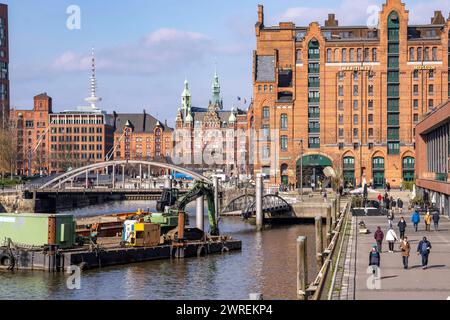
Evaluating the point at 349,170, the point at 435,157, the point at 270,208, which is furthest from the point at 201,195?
the point at 349,170

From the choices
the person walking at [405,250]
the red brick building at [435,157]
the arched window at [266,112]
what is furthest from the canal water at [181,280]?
the arched window at [266,112]

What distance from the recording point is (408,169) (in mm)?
125312

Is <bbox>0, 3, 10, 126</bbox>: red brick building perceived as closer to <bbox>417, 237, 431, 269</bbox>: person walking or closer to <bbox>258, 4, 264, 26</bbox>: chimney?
<bbox>258, 4, 264, 26</bbox>: chimney

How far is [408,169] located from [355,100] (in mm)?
12096

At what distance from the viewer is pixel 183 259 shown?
60219 mm

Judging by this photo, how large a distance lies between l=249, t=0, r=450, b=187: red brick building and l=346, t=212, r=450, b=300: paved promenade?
73.0 metres

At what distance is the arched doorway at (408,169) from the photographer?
410ft

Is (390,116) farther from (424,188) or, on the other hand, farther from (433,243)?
(433,243)

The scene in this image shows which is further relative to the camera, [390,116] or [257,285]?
[390,116]

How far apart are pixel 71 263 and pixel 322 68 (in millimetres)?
77137

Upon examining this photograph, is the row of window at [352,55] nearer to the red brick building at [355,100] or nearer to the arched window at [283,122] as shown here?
the red brick building at [355,100]

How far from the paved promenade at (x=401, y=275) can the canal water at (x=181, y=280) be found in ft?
14.4
